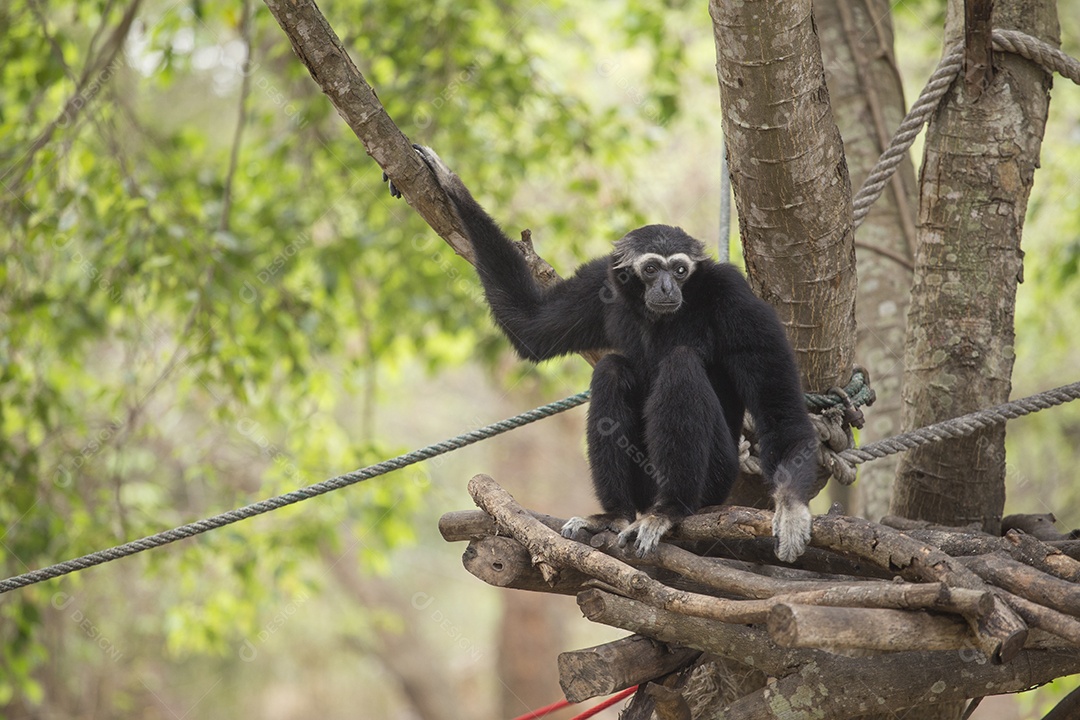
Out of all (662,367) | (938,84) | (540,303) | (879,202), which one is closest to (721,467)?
(662,367)

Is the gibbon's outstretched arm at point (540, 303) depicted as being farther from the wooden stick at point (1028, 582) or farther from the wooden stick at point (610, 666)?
the wooden stick at point (1028, 582)

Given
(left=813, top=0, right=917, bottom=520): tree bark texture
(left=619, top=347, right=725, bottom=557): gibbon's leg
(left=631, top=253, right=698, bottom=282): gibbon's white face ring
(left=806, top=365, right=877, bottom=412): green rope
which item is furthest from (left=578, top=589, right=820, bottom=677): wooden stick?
(left=813, top=0, right=917, bottom=520): tree bark texture

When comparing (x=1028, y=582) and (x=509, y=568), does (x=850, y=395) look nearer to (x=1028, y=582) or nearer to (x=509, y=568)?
(x=1028, y=582)

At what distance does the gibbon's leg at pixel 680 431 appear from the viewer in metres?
3.39

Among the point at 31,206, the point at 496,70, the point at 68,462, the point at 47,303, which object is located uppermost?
the point at 496,70

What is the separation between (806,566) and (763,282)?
3.37 feet

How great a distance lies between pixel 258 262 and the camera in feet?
23.0

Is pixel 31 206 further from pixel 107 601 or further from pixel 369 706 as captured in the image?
pixel 369 706

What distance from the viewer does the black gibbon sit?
134 inches

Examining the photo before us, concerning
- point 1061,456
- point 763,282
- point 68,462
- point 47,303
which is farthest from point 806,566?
point 1061,456

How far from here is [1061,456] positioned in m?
10.4

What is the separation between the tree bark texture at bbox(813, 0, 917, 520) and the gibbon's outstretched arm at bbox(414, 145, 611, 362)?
197 cm

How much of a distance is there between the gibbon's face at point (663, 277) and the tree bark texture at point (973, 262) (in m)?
1.04

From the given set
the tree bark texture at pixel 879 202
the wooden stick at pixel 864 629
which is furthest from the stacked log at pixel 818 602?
the tree bark texture at pixel 879 202
